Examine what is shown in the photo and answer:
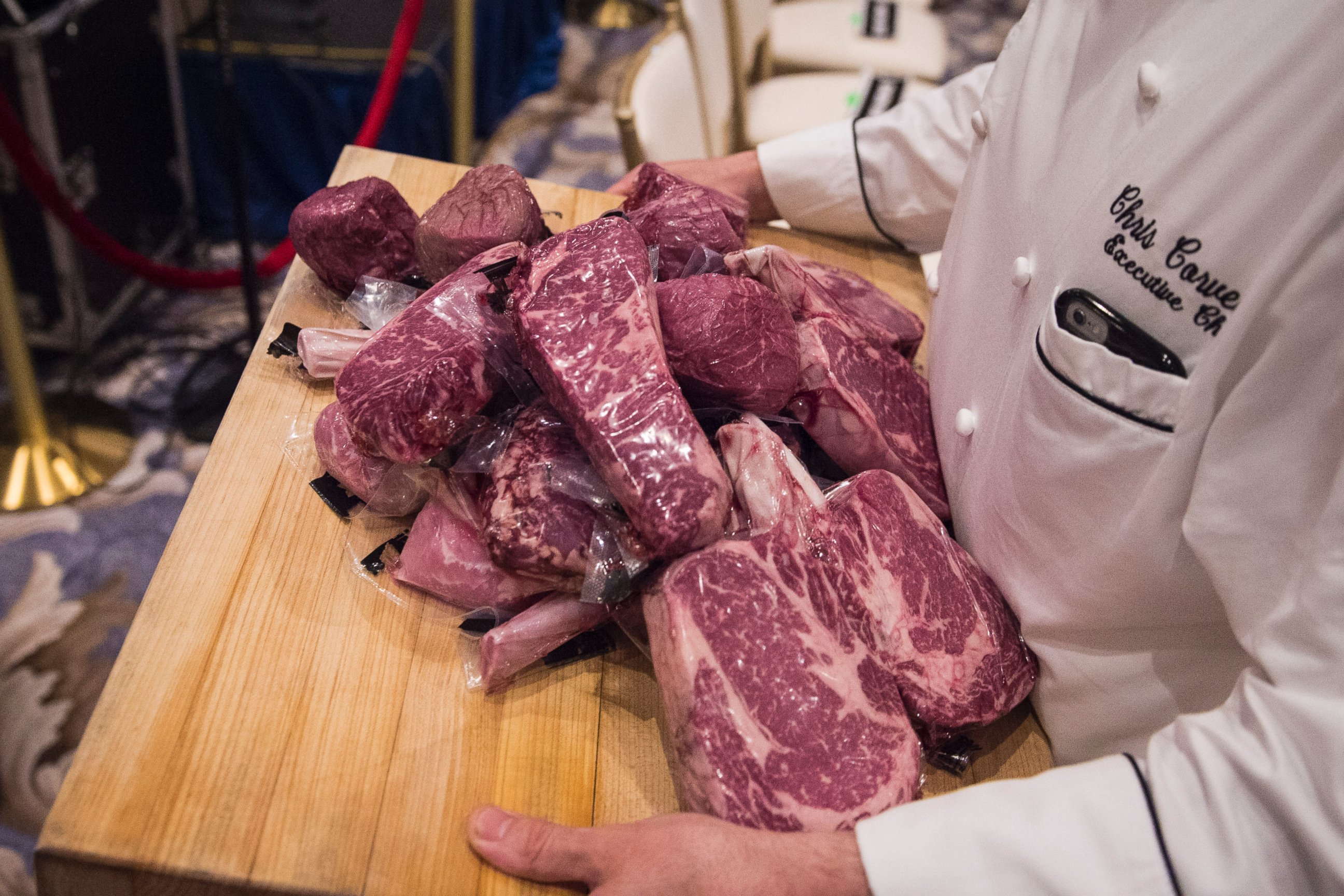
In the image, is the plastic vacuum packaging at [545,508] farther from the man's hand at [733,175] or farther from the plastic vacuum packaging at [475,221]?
the man's hand at [733,175]

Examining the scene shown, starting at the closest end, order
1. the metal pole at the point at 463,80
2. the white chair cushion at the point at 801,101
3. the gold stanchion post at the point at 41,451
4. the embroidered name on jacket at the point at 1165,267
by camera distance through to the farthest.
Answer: the embroidered name on jacket at the point at 1165,267, the gold stanchion post at the point at 41,451, the metal pole at the point at 463,80, the white chair cushion at the point at 801,101

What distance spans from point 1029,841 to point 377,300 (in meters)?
1.17

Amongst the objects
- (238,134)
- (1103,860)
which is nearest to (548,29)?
(238,134)

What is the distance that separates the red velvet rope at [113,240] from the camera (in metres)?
1.80

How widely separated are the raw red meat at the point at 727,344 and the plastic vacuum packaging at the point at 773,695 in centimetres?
20

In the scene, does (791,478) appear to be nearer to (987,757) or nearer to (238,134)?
(987,757)

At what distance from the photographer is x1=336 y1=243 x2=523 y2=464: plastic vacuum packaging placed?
1.13 m

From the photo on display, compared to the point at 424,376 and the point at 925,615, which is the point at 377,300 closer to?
the point at 424,376

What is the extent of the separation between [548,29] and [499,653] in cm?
406

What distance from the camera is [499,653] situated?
1101 mm

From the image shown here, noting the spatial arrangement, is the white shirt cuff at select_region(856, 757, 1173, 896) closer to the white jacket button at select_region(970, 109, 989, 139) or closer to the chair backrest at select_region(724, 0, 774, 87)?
the white jacket button at select_region(970, 109, 989, 139)

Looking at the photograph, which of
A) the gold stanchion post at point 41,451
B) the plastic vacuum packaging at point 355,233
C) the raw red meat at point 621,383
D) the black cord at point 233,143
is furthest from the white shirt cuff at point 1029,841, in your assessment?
the gold stanchion post at point 41,451

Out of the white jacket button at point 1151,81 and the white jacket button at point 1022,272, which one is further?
the white jacket button at point 1022,272

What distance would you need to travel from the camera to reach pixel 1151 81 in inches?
39.7
